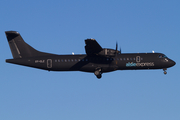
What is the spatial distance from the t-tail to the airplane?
2.30 ft

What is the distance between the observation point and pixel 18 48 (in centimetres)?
3934

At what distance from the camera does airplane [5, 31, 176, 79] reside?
36.0m

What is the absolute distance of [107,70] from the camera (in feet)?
119

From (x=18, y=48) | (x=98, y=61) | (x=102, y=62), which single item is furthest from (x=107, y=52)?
(x=18, y=48)

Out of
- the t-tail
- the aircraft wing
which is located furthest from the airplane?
the t-tail

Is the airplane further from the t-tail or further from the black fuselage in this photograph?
the t-tail

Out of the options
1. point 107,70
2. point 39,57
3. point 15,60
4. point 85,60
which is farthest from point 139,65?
point 15,60

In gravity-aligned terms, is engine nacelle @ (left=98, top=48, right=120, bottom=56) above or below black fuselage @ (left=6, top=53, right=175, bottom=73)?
above

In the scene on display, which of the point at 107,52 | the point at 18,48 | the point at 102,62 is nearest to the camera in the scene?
the point at 107,52

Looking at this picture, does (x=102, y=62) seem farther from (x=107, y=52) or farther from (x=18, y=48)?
(x=18, y=48)

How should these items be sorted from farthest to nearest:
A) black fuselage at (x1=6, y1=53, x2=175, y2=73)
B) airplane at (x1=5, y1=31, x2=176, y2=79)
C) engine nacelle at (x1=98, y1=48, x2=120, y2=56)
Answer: black fuselage at (x1=6, y1=53, x2=175, y2=73)
airplane at (x1=5, y1=31, x2=176, y2=79)
engine nacelle at (x1=98, y1=48, x2=120, y2=56)

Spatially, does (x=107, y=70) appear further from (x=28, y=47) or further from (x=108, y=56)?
(x=28, y=47)

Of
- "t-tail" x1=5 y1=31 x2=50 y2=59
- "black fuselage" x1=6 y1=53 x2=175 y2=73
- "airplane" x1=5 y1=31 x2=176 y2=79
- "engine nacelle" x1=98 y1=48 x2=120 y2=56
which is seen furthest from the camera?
"t-tail" x1=5 y1=31 x2=50 y2=59

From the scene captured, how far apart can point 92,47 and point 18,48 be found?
10.7m
